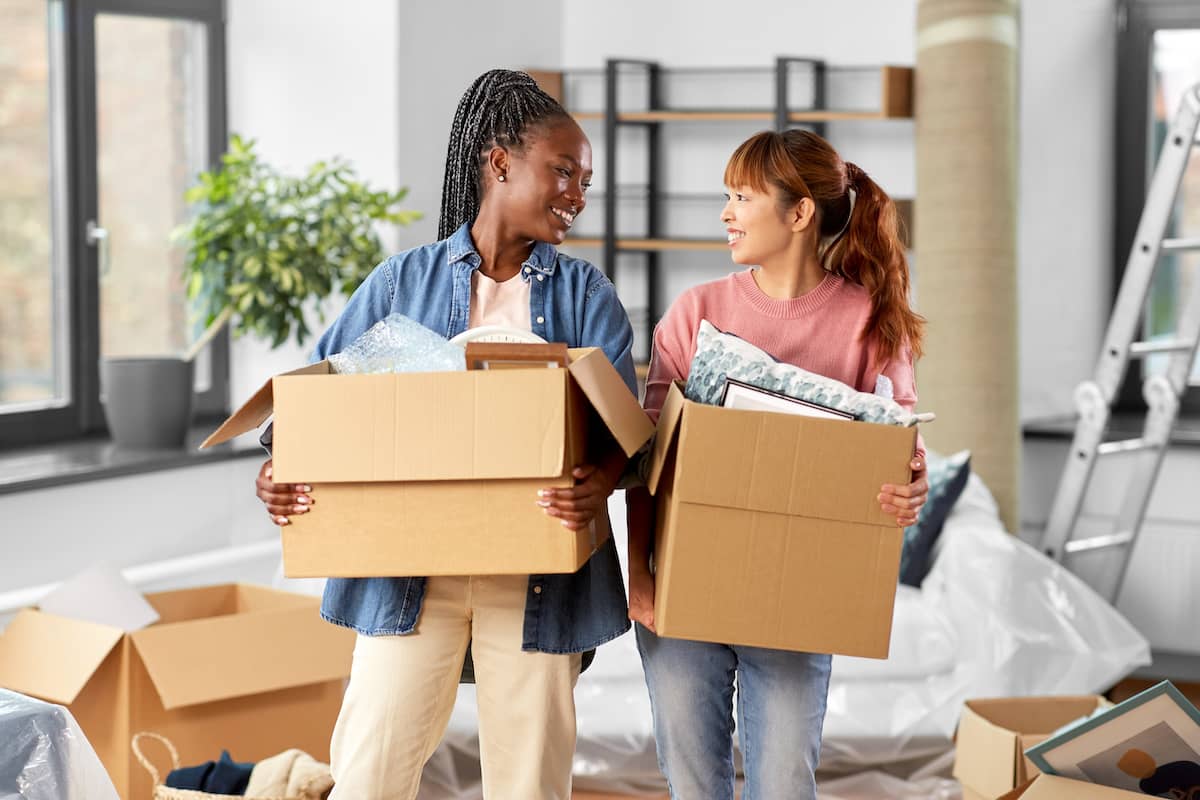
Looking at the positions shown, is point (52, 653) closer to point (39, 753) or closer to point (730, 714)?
point (39, 753)

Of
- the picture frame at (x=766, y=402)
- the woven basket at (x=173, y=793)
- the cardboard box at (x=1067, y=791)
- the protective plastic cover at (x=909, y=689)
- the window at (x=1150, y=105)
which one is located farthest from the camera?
the window at (x=1150, y=105)

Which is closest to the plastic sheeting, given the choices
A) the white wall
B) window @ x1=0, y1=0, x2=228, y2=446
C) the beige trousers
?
the beige trousers

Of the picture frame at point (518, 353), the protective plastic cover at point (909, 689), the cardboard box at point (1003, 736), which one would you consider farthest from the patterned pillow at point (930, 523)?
the picture frame at point (518, 353)

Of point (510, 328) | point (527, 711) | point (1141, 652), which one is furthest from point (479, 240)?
point (1141, 652)

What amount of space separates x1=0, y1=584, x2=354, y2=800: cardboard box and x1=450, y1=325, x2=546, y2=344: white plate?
3.73ft

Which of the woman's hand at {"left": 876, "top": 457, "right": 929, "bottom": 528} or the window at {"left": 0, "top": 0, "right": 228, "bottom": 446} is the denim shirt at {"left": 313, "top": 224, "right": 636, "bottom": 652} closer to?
the woman's hand at {"left": 876, "top": 457, "right": 929, "bottom": 528}

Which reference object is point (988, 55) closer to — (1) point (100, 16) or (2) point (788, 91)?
(2) point (788, 91)

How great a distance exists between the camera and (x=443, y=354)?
4.89 ft

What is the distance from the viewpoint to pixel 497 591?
1.61 metres

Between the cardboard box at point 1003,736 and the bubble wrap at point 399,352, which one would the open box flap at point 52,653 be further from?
the cardboard box at point 1003,736

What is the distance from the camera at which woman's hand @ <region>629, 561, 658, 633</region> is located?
165cm

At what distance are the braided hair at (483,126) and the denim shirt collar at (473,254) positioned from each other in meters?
0.06

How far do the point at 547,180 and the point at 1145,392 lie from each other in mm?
2297

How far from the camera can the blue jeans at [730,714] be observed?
1658 mm
